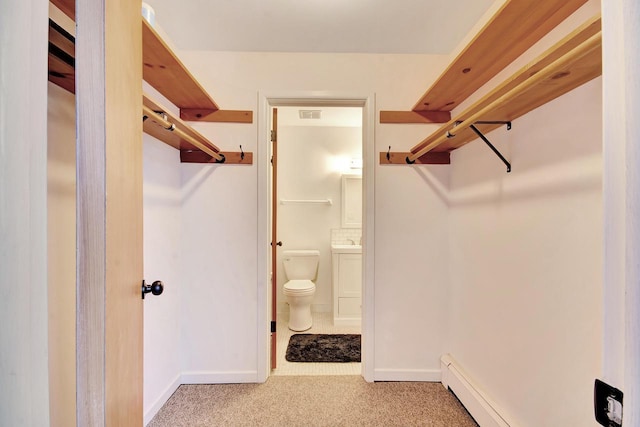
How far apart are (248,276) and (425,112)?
1693mm

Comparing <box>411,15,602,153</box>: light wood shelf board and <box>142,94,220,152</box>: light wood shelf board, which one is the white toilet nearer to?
<box>142,94,220,152</box>: light wood shelf board

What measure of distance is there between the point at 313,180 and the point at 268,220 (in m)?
1.57

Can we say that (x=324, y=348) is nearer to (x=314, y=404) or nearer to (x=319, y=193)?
(x=314, y=404)

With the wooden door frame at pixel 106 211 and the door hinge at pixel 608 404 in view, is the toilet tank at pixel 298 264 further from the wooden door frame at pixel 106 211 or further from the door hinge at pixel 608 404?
the door hinge at pixel 608 404

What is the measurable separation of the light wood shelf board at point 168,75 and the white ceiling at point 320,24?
415 mm

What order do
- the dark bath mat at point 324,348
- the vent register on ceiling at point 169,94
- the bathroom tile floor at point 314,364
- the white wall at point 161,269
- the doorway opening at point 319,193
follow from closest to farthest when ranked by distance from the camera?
the vent register on ceiling at point 169,94 < the white wall at point 161,269 < the bathroom tile floor at point 314,364 < the dark bath mat at point 324,348 < the doorway opening at point 319,193

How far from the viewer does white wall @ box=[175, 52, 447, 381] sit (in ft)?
5.91

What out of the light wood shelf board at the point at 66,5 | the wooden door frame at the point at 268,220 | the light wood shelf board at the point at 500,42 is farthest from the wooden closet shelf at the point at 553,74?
the light wood shelf board at the point at 66,5

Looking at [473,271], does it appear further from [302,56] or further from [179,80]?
[179,80]

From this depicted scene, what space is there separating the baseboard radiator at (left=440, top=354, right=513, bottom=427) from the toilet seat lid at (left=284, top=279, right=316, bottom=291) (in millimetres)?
1330

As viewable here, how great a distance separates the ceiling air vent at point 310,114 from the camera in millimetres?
2888

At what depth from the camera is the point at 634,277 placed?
0.37 m

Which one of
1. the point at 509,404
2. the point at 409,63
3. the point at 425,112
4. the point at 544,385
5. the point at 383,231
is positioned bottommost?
the point at 509,404

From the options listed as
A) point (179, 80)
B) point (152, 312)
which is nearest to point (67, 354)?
point (152, 312)
